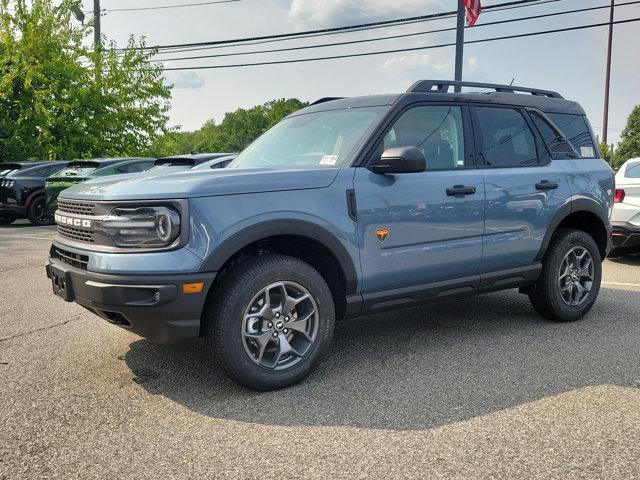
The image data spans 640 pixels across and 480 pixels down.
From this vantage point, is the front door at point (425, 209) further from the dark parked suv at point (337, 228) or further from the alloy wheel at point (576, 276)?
the alloy wheel at point (576, 276)

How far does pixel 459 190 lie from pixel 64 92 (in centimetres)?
2207

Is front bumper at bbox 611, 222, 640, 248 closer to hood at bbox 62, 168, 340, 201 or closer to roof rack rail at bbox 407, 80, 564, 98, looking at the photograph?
roof rack rail at bbox 407, 80, 564, 98

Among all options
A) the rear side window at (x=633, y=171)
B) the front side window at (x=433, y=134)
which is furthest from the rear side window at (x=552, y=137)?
the rear side window at (x=633, y=171)

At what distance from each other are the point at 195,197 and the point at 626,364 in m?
3.09

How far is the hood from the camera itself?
Result: 3488 mm

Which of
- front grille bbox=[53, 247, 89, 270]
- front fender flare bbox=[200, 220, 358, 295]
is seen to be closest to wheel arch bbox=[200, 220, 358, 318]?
front fender flare bbox=[200, 220, 358, 295]

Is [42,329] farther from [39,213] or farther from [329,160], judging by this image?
[39,213]

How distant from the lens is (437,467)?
2805 mm

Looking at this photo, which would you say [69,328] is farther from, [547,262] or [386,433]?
[547,262]

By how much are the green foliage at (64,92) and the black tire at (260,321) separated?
68.5ft

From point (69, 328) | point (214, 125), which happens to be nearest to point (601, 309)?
point (69, 328)

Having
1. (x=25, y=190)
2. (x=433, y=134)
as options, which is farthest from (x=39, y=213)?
(x=433, y=134)

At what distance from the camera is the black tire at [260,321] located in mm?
3574

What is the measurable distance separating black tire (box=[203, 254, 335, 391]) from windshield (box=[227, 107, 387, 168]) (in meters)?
0.82
